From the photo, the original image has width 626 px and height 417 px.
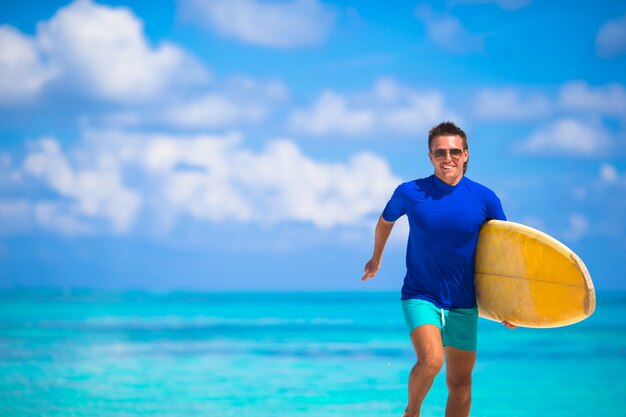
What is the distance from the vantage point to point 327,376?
9953 millimetres

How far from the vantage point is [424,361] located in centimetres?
404

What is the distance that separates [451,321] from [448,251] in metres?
0.32

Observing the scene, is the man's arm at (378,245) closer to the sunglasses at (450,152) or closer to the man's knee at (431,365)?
the sunglasses at (450,152)

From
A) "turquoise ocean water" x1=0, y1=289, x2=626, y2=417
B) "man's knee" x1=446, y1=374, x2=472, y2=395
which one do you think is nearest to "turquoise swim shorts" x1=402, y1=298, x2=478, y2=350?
"man's knee" x1=446, y1=374, x2=472, y2=395

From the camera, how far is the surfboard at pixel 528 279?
4391 mm

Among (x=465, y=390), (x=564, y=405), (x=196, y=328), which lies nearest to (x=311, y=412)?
(x=564, y=405)

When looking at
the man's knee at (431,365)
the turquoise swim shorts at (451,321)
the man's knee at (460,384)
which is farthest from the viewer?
the man's knee at (460,384)

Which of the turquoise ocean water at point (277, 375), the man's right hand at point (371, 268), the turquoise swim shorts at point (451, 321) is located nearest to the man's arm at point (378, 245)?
the man's right hand at point (371, 268)

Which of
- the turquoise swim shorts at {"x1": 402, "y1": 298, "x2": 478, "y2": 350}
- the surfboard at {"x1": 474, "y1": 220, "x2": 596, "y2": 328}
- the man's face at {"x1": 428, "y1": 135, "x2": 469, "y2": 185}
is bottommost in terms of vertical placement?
the turquoise swim shorts at {"x1": 402, "y1": 298, "x2": 478, "y2": 350}

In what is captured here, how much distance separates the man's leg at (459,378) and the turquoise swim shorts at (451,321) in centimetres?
4

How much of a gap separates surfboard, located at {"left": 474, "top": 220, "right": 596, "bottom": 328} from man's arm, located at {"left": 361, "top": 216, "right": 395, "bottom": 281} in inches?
17.9

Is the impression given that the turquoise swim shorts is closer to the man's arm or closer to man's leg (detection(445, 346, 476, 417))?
man's leg (detection(445, 346, 476, 417))

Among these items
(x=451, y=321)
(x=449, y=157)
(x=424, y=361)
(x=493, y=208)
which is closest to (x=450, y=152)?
(x=449, y=157)

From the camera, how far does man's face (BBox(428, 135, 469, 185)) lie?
4.26m
